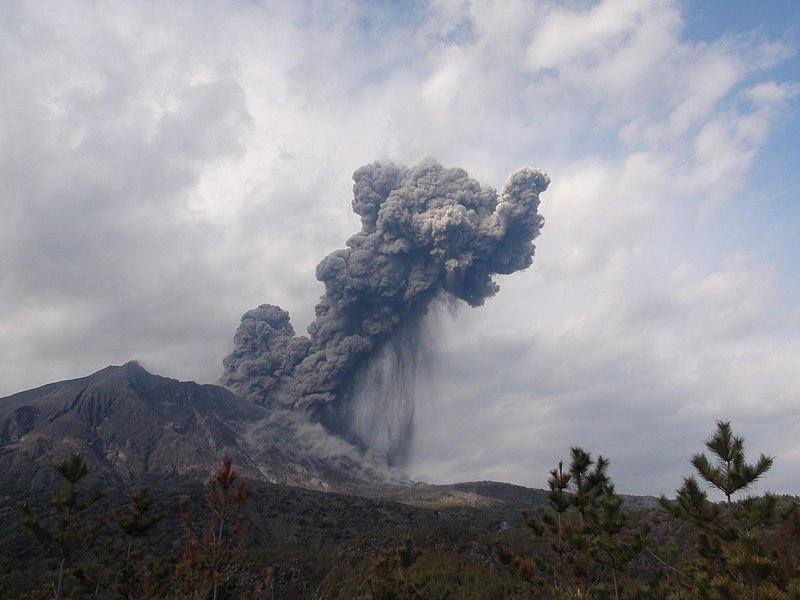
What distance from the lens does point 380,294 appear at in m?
132

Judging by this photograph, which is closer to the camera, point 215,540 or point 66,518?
point 215,540

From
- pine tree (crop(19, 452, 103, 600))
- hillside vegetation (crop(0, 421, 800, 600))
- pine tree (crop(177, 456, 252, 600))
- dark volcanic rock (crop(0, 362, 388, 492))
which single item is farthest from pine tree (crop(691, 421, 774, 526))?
dark volcanic rock (crop(0, 362, 388, 492))

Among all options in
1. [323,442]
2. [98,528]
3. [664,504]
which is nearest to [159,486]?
[323,442]

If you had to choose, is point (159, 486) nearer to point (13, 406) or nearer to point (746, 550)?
point (13, 406)

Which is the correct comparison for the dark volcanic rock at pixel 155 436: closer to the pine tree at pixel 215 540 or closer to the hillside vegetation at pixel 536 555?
the hillside vegetation at pixel 536 555

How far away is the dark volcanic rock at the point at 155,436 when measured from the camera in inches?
5782

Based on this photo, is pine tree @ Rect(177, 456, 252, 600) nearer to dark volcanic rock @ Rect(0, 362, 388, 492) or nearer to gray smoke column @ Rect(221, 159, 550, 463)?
gray smoke column @ Rect(221, 159, 550, 463)

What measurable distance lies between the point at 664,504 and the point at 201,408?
603 feet

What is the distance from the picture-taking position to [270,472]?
15788 cm

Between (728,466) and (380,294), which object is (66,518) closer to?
(728,466)

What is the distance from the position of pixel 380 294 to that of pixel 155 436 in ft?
281

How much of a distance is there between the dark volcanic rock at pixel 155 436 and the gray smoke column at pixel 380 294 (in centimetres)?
1439

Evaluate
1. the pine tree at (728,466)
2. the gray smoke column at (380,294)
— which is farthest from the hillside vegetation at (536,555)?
the gray smoke column at (380,294)

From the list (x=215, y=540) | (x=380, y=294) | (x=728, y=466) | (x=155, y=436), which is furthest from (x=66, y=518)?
(x=155, y=436)
